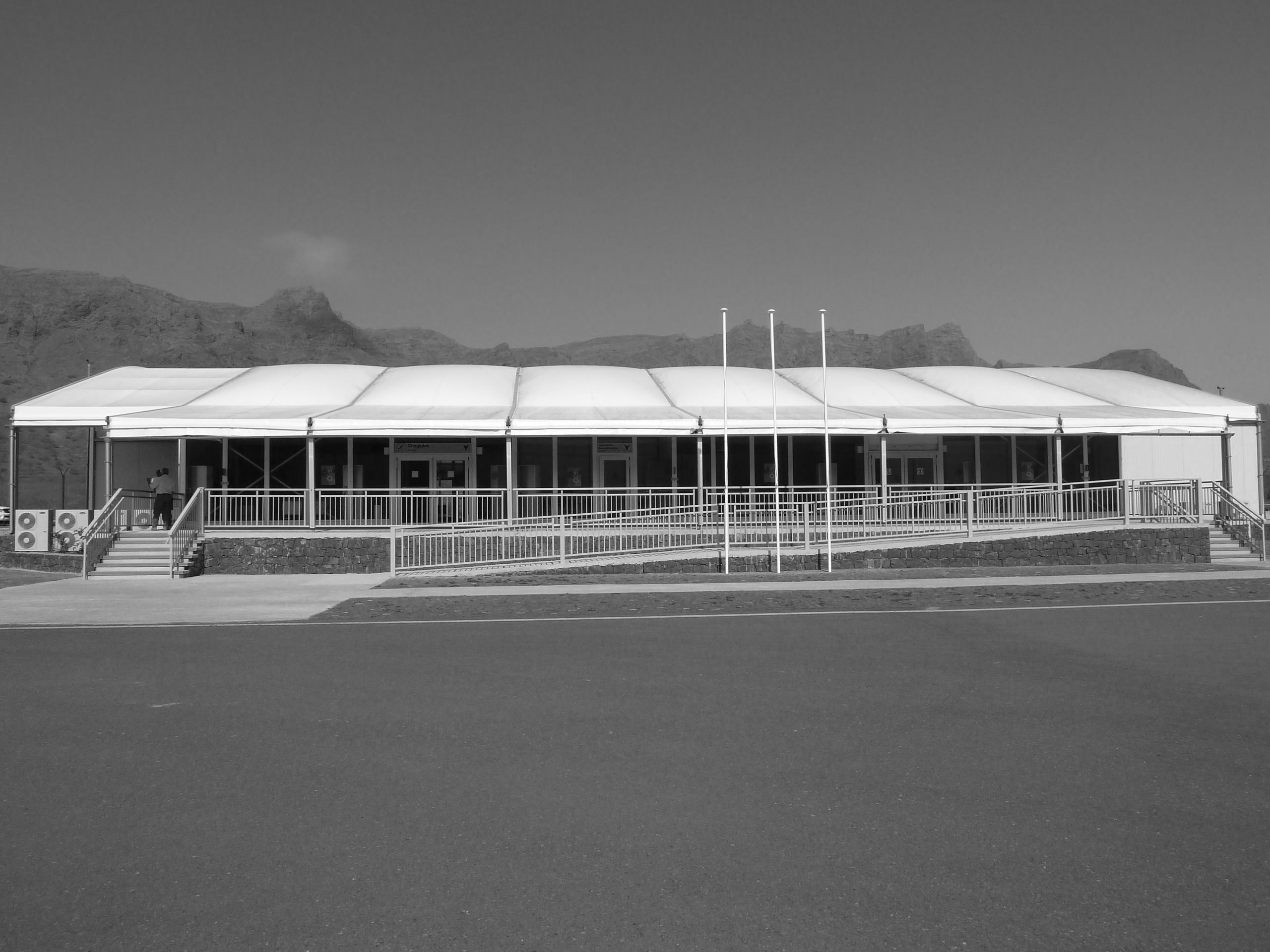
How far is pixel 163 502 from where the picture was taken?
2573 centimetres

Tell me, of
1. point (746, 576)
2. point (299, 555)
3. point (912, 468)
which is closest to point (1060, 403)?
point (912, 468)

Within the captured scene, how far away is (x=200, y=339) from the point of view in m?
139

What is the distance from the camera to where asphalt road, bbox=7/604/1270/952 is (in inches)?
161

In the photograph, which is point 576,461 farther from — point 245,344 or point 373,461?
point 245,344

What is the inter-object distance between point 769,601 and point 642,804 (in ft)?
34.4

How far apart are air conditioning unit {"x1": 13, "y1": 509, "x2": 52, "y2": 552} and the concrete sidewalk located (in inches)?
222

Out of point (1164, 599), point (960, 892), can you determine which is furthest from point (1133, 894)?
point (1164, 599)

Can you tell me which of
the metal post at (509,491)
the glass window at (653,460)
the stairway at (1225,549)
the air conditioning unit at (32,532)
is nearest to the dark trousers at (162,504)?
the air conditioning unit at (32,532)

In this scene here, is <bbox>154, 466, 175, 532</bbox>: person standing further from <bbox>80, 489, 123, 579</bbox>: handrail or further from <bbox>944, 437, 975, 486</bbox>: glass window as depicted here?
<bbox>944, 437, 975, 486</bbox>: glass window

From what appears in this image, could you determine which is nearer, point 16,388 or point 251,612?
point 251,612

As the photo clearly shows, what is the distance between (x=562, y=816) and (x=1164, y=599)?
12811mm

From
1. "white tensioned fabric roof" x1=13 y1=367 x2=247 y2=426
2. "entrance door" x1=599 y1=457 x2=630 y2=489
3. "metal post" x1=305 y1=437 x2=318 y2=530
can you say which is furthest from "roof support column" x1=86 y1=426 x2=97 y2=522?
"entrance door" x1=599 y1=457 x2=630 y2=489

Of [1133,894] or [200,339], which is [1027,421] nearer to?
[1133,894]

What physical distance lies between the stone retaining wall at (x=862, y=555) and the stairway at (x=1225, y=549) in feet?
2.56
